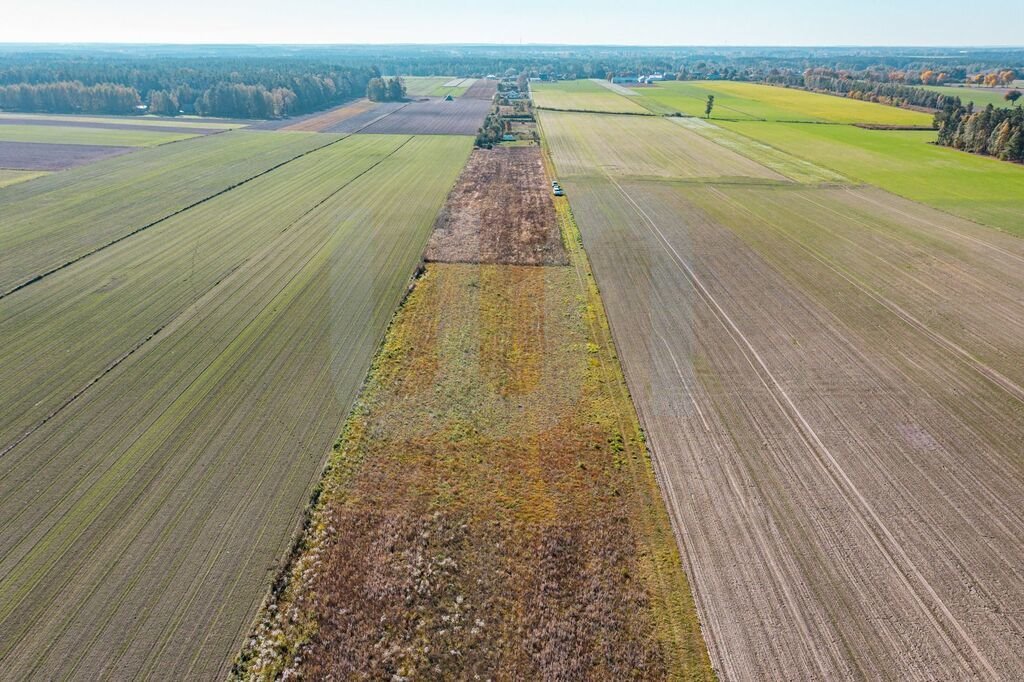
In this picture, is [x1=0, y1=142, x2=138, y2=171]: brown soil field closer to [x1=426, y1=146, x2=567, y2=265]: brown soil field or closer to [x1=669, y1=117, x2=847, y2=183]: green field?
[x1=426, y1=146, x2=567, y2=265]: brown soil field

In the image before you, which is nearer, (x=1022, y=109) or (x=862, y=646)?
(x=862, y=646)

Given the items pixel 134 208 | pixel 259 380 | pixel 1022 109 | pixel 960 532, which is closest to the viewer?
pixel 960 532

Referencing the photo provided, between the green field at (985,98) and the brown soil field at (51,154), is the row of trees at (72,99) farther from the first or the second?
the green field at (985,98)

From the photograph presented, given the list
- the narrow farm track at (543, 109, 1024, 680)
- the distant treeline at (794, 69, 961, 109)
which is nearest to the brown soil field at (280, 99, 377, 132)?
the narrow farm track at (543, 109, 1024, 680)

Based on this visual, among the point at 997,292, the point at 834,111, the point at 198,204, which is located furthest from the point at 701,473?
the point at 834,111

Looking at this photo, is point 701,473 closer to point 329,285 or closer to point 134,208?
point 329,285

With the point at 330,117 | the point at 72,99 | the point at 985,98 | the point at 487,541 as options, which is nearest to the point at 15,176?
the point at 330,117
